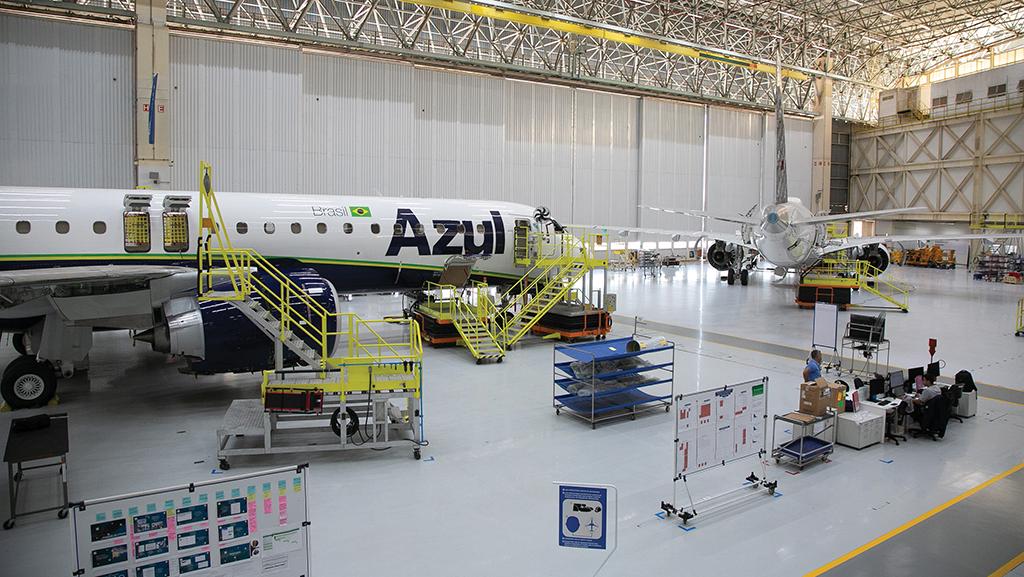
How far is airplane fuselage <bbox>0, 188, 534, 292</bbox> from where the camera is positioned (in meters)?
14.4

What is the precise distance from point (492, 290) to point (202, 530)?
26847 millimetres

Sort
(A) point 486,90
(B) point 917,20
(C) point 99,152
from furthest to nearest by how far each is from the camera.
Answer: (B) point 917,20
(A) point 486,90
(C) point 99,152

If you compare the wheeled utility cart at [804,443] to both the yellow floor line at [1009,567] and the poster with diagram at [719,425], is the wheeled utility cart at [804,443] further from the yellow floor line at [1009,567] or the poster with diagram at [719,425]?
the yellow floor line at [1009,567]

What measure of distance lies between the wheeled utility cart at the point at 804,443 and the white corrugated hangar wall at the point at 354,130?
2385 cm

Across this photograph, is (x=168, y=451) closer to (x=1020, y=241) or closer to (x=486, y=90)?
(x=486, y=90)

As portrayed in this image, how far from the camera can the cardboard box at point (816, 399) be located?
33.9ft

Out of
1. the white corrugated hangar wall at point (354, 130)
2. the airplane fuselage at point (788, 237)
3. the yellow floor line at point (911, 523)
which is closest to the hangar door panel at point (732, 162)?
the white corrugated hangar wall at point (354, 130)

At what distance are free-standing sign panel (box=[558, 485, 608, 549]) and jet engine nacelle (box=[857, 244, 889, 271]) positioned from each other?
3234 centimetres

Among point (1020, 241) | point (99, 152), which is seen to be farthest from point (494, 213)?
point (1020, 241)

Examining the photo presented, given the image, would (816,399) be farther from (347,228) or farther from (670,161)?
(670,161)

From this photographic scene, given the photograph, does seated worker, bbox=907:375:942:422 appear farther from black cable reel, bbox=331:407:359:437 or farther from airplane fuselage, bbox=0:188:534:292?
airplane fuselage, bbox=0:188:534:292

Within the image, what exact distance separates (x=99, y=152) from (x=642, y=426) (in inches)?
960

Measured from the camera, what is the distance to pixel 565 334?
724 inches

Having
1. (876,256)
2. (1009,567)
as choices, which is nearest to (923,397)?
(1009,567)
